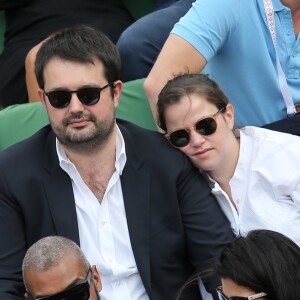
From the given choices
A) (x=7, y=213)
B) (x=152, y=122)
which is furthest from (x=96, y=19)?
(x=7, y=213)

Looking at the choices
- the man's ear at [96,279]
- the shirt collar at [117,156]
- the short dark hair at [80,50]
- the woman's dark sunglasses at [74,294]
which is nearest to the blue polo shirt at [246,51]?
the short dark hair at [80,50]

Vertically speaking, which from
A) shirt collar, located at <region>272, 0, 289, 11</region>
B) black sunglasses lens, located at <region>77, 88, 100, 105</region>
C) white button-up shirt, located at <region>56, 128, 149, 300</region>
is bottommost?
white button-up shirt, located at <region>56, 128, 149, 300</region>

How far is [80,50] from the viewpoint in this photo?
2.97 m

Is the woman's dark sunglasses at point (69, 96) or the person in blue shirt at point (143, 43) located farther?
the person in blue shirt at point (143, 43)

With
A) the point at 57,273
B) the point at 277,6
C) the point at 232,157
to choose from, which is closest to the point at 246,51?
the point at 277,6

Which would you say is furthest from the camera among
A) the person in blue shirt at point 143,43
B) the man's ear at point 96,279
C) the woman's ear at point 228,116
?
the person in blue shirt at point 143,43

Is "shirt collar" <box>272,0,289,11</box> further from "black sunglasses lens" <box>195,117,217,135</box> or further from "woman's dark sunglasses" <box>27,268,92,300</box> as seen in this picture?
"woman's dark sunglasses" <box>27,268,92,300</box>

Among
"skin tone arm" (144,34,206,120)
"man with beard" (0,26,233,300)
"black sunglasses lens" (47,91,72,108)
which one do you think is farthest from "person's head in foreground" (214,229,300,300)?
"skin tone arm" (144,34,206,120)

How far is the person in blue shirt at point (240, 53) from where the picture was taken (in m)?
3.34

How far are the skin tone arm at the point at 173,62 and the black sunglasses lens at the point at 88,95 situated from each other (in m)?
0.48

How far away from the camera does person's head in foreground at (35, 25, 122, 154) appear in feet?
9.50

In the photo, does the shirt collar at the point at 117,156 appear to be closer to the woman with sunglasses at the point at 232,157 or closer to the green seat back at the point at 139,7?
the woman with sunglasses at the point at 232,157

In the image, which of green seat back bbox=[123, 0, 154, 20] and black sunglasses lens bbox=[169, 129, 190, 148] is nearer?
black sunglasses lens bbox=[169, 129, 190, 148]

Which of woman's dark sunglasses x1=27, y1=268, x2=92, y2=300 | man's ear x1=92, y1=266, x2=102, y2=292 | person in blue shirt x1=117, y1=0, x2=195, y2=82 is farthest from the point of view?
person in blue shirt x1=117, y1=0, x2=195, y2=82
